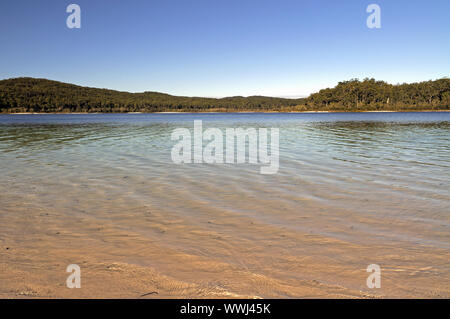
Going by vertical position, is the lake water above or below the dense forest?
below

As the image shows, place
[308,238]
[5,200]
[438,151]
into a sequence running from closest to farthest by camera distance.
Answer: [308,238] → [5,200] → [438,151]

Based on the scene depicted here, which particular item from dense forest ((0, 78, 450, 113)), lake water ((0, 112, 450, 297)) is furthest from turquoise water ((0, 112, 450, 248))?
dense forest ((0, 78, 450, 113))

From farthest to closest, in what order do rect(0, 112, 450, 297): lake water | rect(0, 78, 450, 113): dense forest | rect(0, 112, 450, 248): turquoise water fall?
rect(0, 78, 450, 113): dense forest
rect(0, 112, 450, 248): turquoise water
rect(0, 112, 450, 297): lake water

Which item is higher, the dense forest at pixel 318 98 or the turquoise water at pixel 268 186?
the dense forest at pixel 318 98

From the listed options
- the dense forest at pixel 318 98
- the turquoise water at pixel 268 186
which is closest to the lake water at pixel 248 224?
the turquoise water at pixel 268 186

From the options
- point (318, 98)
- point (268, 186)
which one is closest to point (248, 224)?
point (268, 186)

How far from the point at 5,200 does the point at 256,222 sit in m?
5.32

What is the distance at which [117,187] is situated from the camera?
7336mm

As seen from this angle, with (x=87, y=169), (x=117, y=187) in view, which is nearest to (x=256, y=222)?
(x=117, y=187)

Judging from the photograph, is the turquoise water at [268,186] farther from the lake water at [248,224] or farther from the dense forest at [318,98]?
the dense forest at [318,98]

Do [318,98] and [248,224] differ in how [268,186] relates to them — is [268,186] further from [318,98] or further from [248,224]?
[318,98]

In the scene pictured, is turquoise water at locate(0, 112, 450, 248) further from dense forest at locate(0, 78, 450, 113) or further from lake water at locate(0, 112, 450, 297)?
dense forest at locate(0, 78, 450, 113)

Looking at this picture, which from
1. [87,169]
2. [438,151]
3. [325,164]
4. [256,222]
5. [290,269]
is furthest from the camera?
[438,151]
